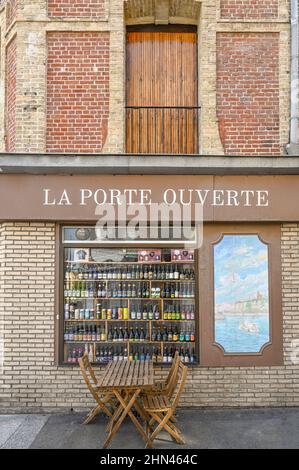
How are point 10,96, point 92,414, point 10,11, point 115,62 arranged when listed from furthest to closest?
point 10,11 → point 10,96 → point 115,62 → point 92,414

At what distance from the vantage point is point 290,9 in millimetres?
7531

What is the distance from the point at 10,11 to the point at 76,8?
1.26 meters

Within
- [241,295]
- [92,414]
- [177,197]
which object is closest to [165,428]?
[92,414]

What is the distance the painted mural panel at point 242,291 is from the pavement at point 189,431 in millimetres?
1077

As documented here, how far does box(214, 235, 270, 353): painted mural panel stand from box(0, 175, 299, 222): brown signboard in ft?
1.62

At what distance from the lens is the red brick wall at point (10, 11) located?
25.4 feet

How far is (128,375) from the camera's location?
5.97m

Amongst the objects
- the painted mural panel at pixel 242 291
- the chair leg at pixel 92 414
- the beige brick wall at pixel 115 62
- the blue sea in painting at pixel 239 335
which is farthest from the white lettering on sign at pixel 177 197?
the chair leg at pixel 92 414

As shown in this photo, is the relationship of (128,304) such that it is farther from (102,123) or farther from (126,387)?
(102,123)

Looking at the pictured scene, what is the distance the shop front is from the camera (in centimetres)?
709

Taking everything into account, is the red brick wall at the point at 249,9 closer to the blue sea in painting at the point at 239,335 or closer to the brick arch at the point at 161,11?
the brick arch at the point at 161,11

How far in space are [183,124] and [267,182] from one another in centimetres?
174

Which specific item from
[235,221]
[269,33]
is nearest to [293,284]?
[235,221]

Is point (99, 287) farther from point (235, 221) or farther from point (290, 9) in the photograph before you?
point (290, 9)
